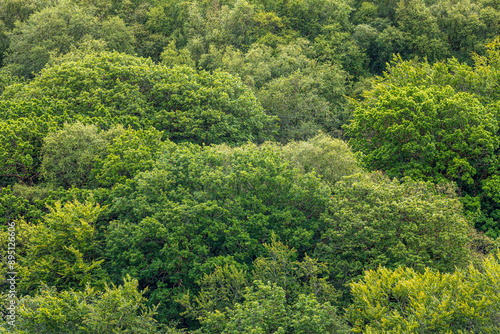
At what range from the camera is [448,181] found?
34562 mm

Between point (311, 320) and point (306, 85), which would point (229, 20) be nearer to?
point (306, 85)

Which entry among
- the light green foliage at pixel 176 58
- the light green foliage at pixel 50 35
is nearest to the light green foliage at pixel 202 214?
the light green foliage at pixel 176 58

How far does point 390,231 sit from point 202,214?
1042 centimetres

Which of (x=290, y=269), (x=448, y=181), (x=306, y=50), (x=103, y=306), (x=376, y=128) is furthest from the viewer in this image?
(x=306, y=50)

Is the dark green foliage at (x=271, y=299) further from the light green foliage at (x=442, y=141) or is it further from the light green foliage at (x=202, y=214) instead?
the light green foliage at (x=442, y=141)

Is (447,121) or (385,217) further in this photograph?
(447,121)

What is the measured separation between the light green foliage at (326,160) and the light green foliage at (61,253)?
14.0 m

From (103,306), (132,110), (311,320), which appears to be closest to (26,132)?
(132,110)

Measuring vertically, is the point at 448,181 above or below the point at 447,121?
below

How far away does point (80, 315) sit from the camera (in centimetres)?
2178

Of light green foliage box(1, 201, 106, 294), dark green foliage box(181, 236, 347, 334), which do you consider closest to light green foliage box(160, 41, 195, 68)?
light green foliage box(1, 201, 106, 294)

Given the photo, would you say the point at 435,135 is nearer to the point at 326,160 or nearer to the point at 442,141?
the point at 442,141

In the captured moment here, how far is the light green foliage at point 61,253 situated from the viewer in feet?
86.6

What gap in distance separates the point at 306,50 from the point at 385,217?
144 ft
